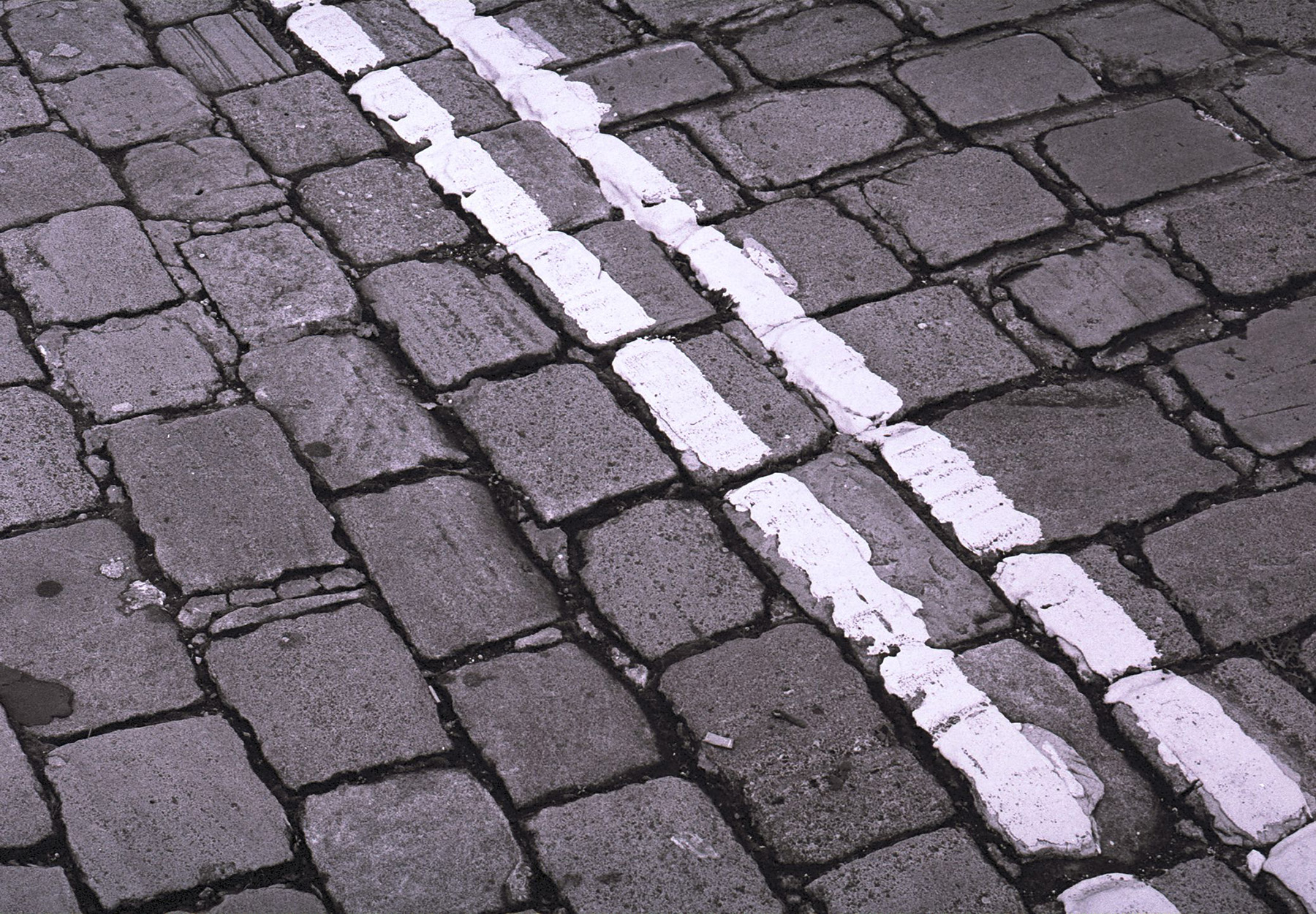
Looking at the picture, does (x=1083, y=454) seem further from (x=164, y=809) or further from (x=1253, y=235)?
(x=164, y=809)

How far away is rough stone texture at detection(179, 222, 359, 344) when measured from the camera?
313 centimetres

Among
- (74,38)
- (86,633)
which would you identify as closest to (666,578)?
(86,633)

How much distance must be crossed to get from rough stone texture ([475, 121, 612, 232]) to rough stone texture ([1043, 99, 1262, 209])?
4.32 ft

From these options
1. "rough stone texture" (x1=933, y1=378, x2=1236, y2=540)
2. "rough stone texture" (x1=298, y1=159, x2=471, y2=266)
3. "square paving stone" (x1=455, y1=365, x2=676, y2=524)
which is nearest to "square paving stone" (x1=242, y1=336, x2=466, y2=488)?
Answer: "square paving stone" (x1=455, y1=365, x2=676, y2=524)

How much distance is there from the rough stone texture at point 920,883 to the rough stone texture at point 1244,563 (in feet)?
2.41

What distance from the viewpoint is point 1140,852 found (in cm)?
225

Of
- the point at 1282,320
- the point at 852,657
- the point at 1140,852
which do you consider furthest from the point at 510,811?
the point at 1282,320

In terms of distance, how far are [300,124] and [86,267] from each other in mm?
809

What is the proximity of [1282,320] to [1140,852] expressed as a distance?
1.59 m

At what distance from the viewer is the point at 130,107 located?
12.2 feet

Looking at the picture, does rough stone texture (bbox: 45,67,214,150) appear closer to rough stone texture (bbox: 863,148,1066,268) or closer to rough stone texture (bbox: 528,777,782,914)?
rough stone texture (bbox: 863,148,1066,268)

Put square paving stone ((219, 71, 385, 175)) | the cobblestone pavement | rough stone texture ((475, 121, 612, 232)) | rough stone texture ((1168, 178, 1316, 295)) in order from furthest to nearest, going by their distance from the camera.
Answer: square paving stone ((219, 71, 385, 175)) < rough stone texture ((475, 121, 612, 232)) < rough stone texture ((1168, 178, 1316, 295)) < the cobblestone pavement

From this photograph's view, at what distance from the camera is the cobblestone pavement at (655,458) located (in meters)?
2.25

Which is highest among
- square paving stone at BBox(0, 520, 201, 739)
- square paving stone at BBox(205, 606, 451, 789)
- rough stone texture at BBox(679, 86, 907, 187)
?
rough stone texture at BBox(679, 86, 907, 187)
